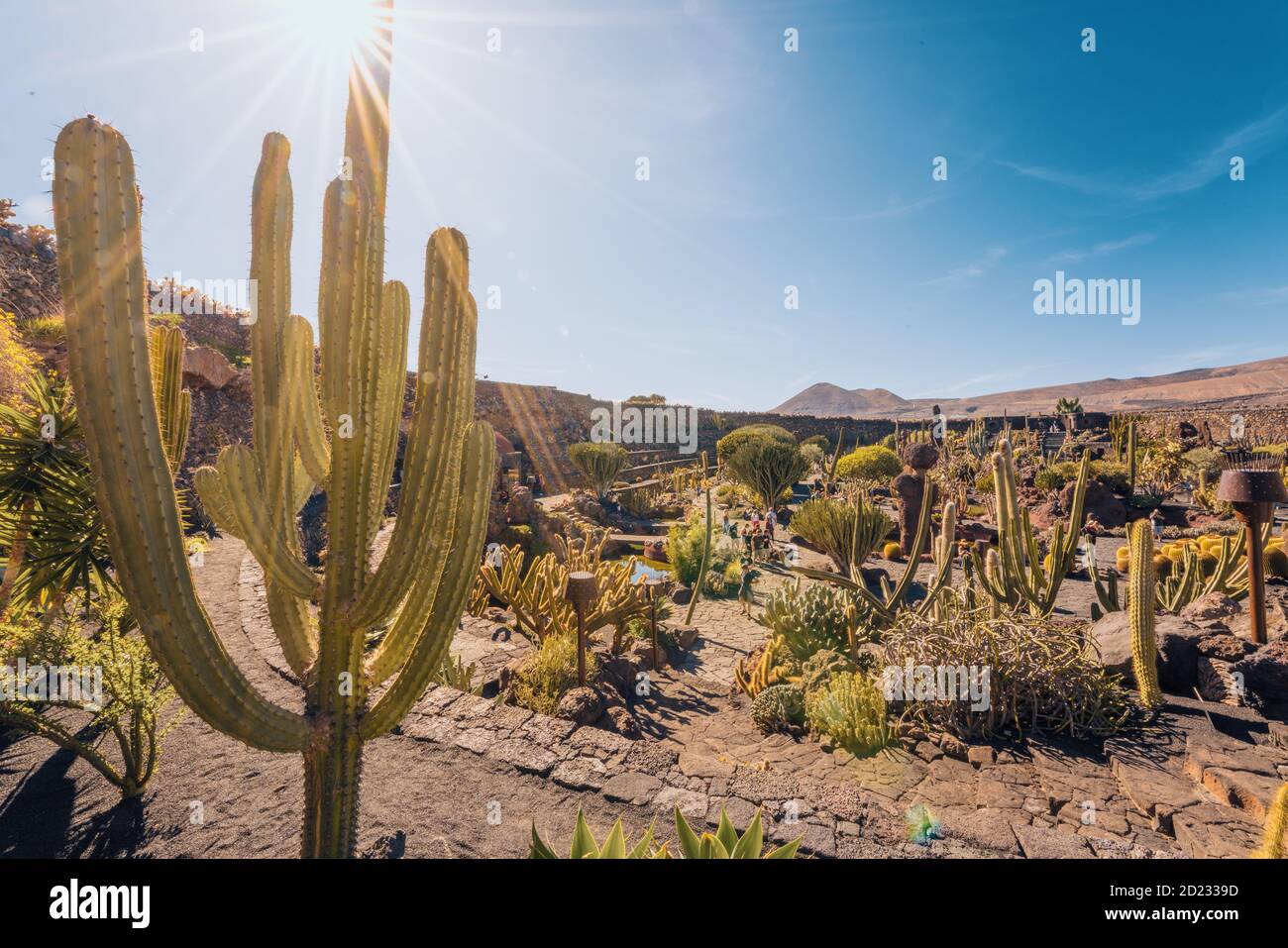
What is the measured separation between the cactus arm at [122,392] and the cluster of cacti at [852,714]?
416 cm

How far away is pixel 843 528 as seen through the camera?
8.86 metres

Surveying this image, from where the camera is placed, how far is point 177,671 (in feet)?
5.41

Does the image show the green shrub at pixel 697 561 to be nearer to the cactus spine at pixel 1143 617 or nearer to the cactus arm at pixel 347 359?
the cactus spine at pixel 1143 617

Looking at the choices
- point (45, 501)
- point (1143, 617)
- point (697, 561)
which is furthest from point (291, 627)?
point (697, 561)

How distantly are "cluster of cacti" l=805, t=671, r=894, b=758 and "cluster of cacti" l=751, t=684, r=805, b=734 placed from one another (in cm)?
10

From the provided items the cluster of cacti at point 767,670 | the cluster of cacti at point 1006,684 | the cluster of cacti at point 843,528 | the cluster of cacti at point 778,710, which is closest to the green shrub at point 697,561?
the cluster of cacti at point 843,528

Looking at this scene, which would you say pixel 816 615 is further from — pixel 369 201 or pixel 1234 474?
pixel 369 201

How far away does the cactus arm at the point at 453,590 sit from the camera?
6.93 feet

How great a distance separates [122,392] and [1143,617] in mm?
6358

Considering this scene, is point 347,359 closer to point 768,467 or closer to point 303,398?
point 303,398

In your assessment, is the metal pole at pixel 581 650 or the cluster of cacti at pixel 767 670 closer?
the metal pole at pixel 581 650
